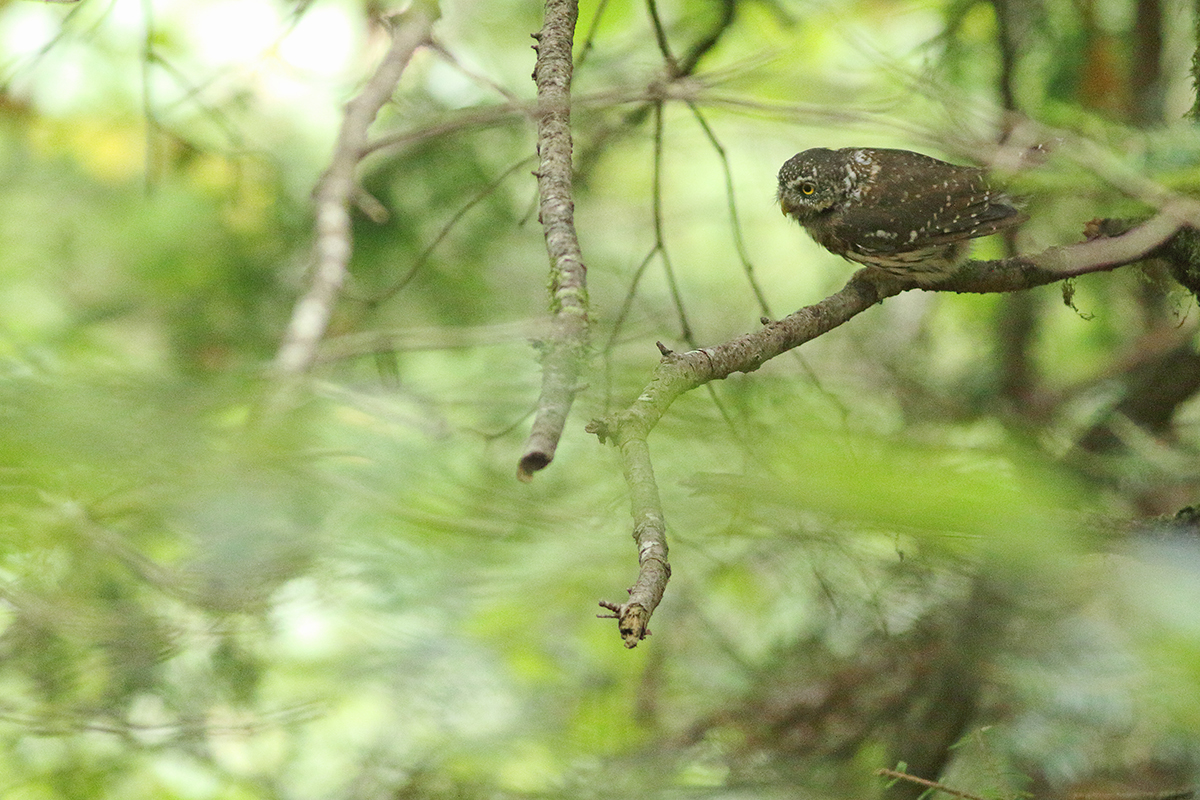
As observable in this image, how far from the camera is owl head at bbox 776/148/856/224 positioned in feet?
11.3

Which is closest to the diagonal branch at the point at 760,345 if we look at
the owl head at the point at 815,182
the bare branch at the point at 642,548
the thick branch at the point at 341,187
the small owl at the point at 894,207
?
the bare branch at the point at 642,548

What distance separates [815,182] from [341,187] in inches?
69.2

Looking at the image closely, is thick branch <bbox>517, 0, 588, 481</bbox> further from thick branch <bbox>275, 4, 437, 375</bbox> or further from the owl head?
the owl head

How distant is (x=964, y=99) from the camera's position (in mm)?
3328

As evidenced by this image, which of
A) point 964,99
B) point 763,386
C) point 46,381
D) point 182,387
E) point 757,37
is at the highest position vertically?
point 757,37

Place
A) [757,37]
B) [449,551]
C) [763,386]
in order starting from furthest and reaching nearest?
1. [757,37]
2. [763,386]
3. [449,551]

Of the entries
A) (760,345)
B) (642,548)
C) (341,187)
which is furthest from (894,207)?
(642,548)

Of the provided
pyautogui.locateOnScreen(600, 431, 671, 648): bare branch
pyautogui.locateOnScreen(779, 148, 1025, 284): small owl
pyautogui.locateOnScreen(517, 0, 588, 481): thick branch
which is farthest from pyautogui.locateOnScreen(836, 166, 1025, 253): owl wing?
pyautogui.locateOnScreen(600, 431, 671, 648): bare branch

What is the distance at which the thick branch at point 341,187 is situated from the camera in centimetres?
206

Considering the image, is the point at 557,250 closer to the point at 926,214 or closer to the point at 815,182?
the point at 926,214

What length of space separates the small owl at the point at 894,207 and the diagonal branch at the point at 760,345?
12cm

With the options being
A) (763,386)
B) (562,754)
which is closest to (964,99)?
(763,386)

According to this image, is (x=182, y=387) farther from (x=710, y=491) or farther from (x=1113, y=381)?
(x=1113, y=381)

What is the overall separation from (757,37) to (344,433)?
324 cm
